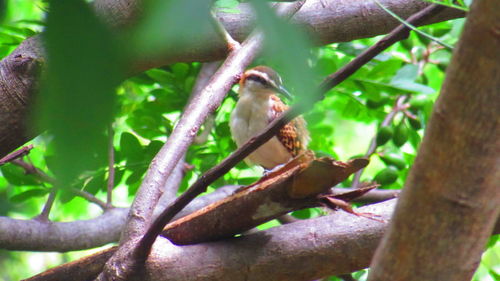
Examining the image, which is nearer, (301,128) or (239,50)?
(239,50)

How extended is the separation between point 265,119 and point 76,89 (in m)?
3.07

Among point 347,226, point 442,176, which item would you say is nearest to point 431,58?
point 347,226

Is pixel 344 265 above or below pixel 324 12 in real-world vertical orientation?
below

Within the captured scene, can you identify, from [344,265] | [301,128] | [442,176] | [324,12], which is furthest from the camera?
[301,128]

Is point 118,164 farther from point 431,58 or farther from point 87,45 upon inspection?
point 87,45

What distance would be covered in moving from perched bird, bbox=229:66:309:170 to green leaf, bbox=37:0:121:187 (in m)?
2.58

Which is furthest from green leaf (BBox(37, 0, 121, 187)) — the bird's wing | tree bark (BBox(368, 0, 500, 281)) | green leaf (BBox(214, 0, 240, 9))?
the bird's wing

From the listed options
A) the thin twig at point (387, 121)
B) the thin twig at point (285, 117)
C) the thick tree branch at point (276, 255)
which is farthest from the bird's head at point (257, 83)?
the thin twig at point (285, 117)

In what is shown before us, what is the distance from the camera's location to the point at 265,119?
346 centimetres

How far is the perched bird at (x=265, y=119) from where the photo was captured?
3.24m

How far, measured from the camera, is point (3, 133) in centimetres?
168

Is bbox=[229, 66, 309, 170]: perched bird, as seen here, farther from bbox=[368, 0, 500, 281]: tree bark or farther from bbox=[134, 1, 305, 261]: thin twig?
bbox=[368, 0, 500, 281]: tree bark

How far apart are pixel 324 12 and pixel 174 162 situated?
0.77 metres

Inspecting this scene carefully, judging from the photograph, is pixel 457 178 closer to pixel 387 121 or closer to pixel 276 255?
pixel 276 255
